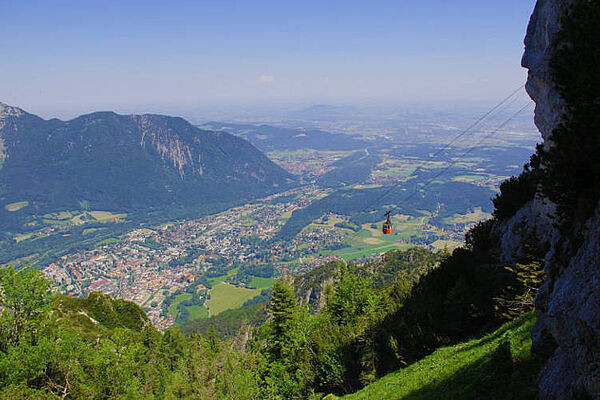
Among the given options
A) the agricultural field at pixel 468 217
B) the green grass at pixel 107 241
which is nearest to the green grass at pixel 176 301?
the green grass at pixel 107 241

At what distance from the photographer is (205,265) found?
164 meters

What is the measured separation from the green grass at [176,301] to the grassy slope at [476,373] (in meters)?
114

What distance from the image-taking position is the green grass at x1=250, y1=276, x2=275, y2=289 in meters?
137

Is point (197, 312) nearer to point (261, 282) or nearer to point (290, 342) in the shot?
point (261, 282)

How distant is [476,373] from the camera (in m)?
12.2

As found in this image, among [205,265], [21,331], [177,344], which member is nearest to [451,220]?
[205,265]

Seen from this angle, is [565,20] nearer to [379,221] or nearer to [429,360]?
[429,360]

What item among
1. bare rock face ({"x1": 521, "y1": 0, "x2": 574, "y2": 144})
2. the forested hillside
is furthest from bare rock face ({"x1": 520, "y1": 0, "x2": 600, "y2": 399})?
the forested hillside

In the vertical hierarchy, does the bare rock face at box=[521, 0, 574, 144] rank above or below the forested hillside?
above

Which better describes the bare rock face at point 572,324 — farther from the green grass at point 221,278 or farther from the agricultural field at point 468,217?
the agricultural field at point 468,217

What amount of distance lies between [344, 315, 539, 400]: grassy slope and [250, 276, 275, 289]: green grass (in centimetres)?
12167

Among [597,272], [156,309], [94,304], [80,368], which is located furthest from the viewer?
[156,309]

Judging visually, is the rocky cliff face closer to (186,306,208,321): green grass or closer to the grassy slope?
the grassy slope

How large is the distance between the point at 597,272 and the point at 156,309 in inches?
5161
